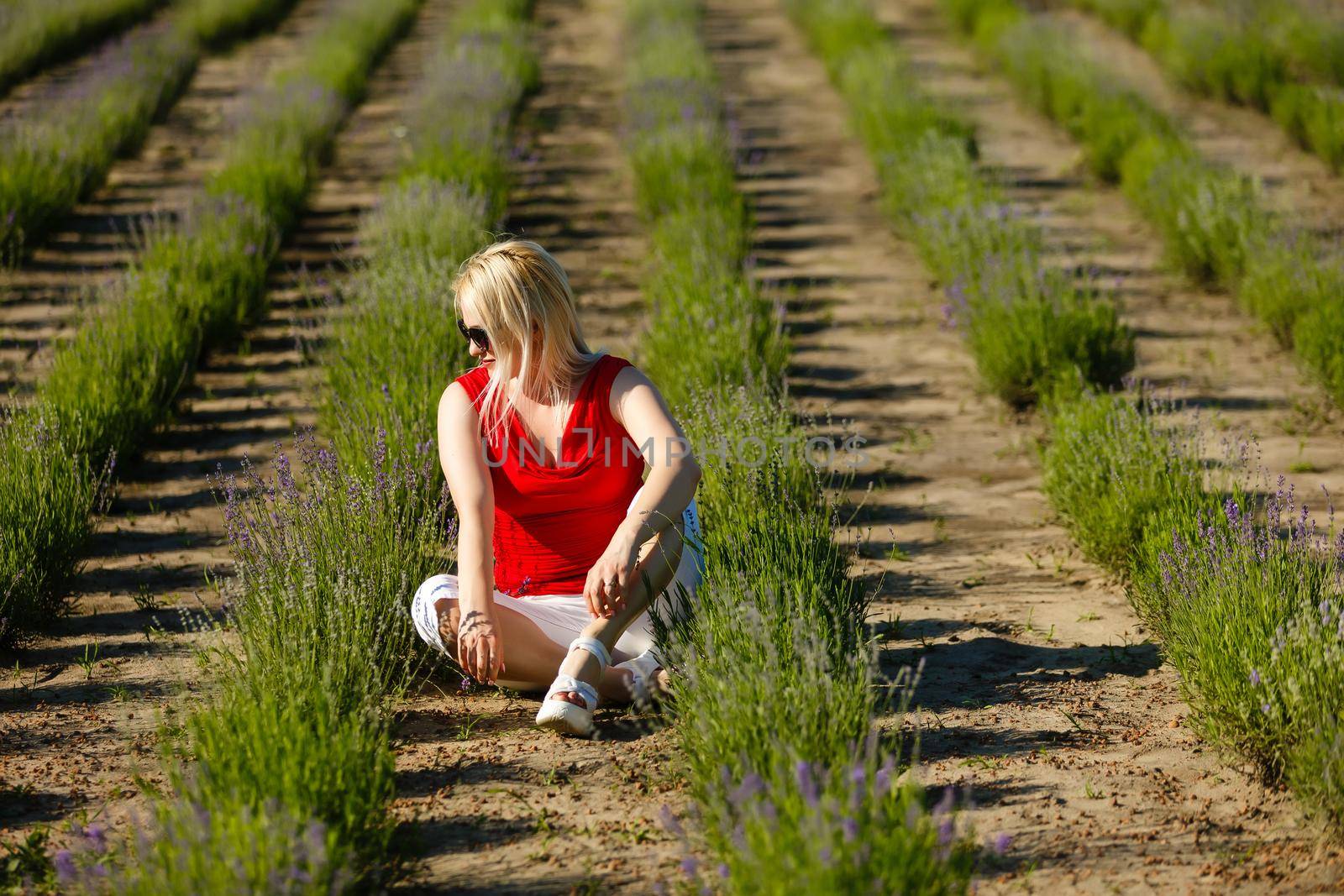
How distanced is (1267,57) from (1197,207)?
422cm

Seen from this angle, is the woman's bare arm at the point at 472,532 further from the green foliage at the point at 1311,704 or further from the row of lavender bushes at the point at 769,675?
the green foliage at the point at 1311,704

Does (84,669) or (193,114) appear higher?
(193,114)

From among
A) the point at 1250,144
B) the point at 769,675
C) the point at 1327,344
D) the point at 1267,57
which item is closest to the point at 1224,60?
the point at 1267,57

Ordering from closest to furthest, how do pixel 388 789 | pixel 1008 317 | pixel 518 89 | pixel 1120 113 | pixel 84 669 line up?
pixel 388 789
pixel 84 669
pixel 1008 317
pixel 1120 113
pixel 518 89

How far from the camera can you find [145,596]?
A: 12.9 ft

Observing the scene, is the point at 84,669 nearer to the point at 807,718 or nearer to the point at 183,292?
the point at 807,718

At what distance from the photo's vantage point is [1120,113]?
8883 millimetres

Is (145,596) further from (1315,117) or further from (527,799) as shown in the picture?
(1315,117)

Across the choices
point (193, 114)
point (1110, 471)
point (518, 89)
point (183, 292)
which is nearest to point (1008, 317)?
point (1110, 471)

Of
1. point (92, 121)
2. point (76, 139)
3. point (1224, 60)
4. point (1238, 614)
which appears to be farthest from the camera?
point (1224, 60)

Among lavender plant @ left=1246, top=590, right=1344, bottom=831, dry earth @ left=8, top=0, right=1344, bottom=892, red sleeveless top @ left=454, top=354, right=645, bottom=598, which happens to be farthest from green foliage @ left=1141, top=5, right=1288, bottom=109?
red sleeveless top @ left=454, top=354, right=645, bottom=598

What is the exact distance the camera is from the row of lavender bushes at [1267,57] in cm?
911

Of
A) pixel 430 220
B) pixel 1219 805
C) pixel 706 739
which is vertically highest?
pixel 430 220

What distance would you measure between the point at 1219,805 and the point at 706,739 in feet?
3.62
